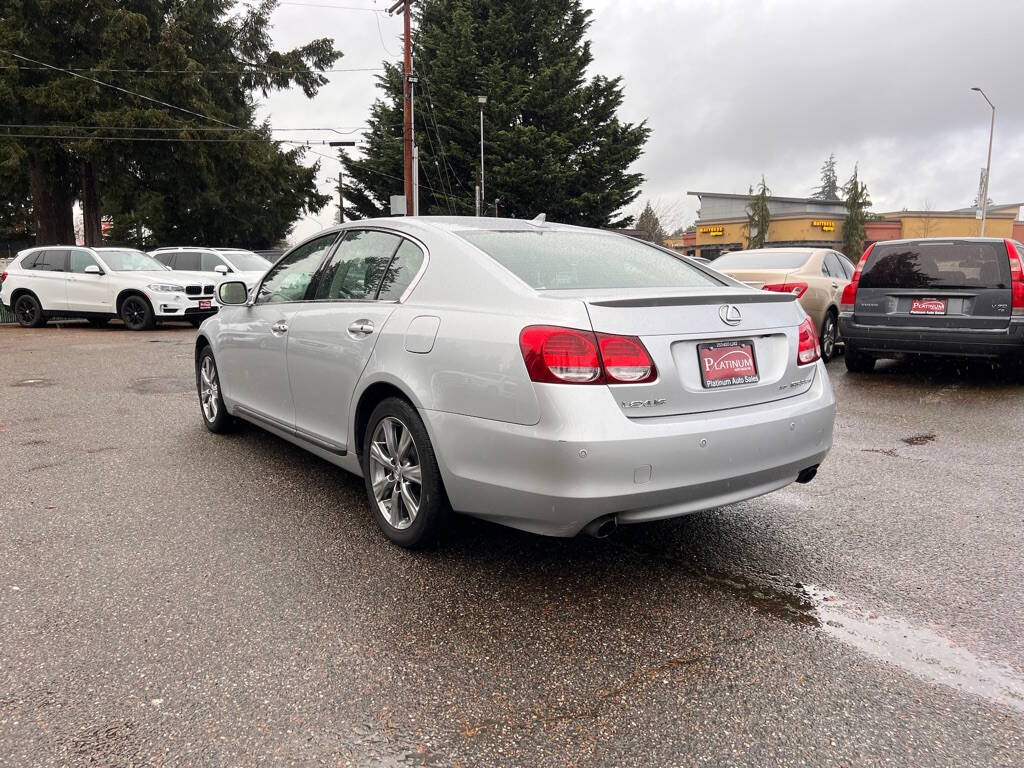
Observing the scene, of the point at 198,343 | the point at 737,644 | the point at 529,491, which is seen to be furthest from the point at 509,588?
the point at 198,343

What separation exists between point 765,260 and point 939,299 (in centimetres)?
296

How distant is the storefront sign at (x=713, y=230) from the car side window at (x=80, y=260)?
4601cm

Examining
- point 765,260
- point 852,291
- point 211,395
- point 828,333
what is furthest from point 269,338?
point 828,333

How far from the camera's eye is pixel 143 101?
1045 inches

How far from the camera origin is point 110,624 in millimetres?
2809

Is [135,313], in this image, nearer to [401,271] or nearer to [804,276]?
[804,276]

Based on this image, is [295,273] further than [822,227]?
No

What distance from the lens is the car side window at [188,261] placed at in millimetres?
17391

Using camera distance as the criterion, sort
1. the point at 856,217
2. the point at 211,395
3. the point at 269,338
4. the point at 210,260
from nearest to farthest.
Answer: the point at 269,338
the point at 211,395
the point at 210,260
the point at 856,217

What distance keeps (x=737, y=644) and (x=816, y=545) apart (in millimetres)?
1139

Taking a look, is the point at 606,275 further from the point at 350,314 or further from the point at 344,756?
the point at 344,756

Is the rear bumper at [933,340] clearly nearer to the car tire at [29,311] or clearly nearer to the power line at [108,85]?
the car tire at [29,311]

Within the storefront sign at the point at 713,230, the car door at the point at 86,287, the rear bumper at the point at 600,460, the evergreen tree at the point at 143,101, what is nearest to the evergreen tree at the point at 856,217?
the storefront sign at the point at 713,230

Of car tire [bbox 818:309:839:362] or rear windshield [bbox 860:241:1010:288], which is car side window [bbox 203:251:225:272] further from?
Answer: rear windshield [bbox 860:241:1010:288]
